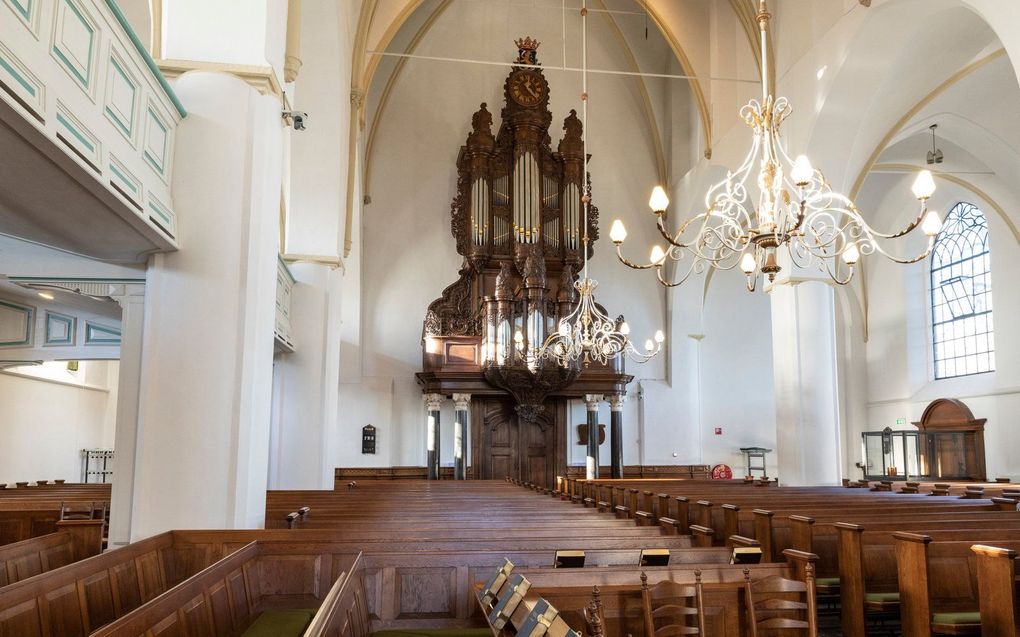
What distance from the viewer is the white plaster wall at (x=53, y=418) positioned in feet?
46.4

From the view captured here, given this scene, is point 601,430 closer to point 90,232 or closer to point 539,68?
point 539,68

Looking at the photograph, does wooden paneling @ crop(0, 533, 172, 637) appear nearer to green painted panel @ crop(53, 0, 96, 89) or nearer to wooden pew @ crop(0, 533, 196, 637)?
wooden pew @ crop(0, 533, 196, 637)

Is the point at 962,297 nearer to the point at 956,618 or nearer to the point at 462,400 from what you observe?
the point at 462,400

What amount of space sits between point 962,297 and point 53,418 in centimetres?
1882

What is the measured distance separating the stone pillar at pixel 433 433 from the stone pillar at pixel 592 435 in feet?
10.7

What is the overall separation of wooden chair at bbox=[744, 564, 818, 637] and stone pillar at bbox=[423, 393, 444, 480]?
13596 mm

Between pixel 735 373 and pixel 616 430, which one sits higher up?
pixel 735 373

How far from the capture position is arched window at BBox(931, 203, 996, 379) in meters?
17.8

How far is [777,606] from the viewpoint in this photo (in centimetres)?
423

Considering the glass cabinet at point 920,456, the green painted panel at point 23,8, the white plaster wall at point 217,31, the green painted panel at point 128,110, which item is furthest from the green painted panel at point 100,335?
the glass cabinet at point 920,456

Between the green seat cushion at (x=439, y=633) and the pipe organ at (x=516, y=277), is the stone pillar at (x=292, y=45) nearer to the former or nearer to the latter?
the green seat cushion at (x=439, y=633)

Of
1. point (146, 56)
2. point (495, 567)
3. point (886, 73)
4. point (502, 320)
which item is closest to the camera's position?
point (495, 567)

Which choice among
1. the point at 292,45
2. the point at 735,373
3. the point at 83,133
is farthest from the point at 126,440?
the point at 735,373

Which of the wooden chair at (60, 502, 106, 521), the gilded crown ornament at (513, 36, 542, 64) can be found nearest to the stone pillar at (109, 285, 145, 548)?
the wooden chair at (60, 502, 106, 521)
